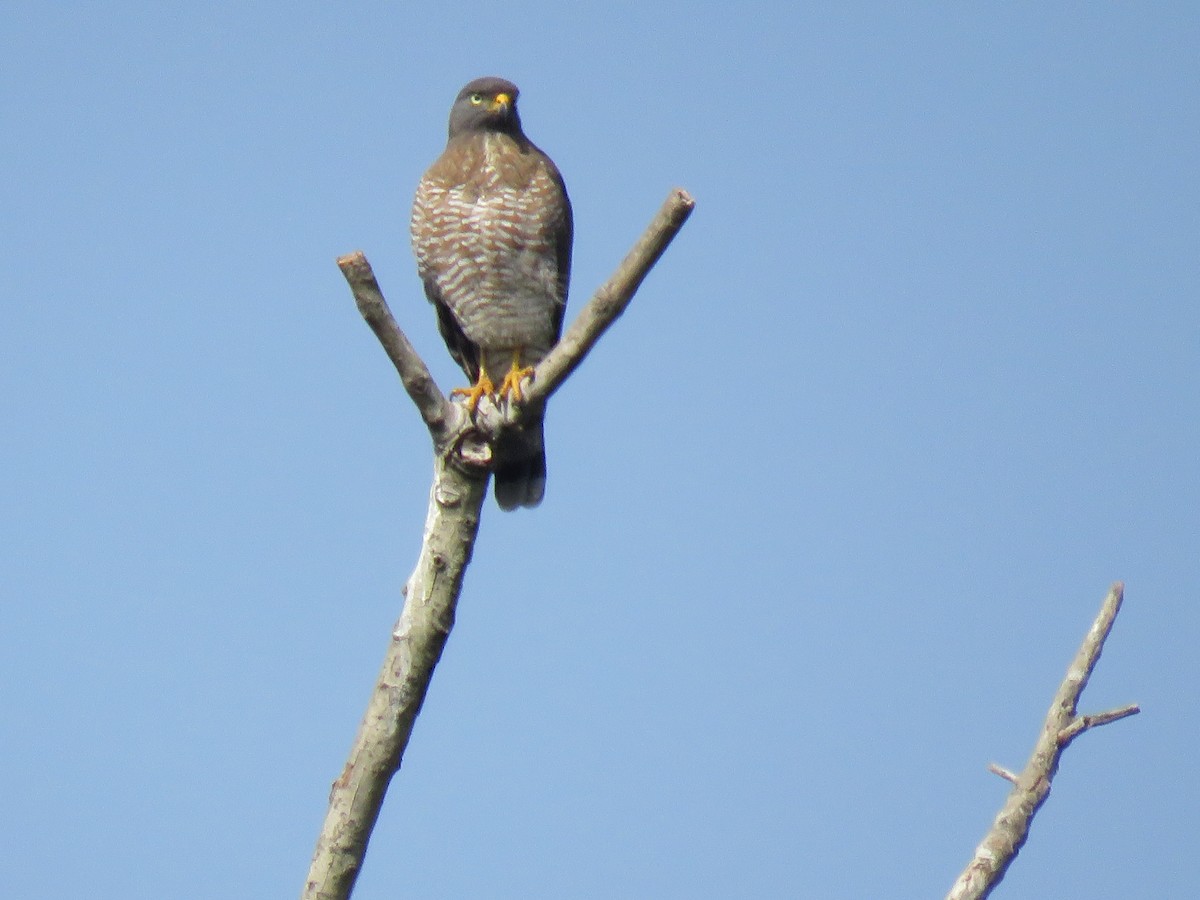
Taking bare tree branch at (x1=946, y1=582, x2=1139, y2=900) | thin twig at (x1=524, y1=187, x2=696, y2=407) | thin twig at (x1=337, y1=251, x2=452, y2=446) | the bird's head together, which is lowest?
bare tree branch at (x1=946, y1=582, x2=1139, y2=900)

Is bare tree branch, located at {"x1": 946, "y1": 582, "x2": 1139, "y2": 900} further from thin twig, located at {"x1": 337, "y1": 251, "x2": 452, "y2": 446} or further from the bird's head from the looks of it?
the bird's head

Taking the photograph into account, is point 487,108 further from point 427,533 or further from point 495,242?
point 427,533

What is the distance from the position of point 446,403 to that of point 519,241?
101 inches

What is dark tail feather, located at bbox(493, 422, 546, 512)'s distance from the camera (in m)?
6.61

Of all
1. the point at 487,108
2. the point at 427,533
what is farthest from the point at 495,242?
the point at 427,533

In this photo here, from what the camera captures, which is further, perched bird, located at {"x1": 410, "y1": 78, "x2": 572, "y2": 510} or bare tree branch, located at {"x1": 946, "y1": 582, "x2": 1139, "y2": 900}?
perched bird, located at {"x1": 410, "y1": 78, "x2": 572, "y2": 510}

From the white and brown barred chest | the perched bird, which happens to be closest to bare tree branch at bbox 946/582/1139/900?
the perched bird

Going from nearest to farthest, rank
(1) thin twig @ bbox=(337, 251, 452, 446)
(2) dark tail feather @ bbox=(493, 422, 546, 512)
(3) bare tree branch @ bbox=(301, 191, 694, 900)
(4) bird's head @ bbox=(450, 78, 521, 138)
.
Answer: (3) bare tree branch @ bbox=(301, 191, 694, 900) → (1) thin twig @ bbox=(337, 251, 452, 446) → (2) dark tail feather @ bbox=(493, 422, 546, 512) → (4) bird's head @ bbox=(450, 78, 521, 138)

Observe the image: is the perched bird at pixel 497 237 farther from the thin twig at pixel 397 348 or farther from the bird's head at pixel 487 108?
the thin twig at pixel 397 348

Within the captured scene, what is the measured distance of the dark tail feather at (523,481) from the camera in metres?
6.61

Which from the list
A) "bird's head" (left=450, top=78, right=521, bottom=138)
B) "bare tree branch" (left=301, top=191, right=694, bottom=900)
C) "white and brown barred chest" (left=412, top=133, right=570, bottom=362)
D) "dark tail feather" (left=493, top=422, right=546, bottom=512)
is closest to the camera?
"bare tree branch" (left=301, top=191, right=694, bottom=900)

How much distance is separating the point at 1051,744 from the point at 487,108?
172 inches

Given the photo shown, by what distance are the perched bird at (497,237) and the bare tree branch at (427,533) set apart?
7.15 ft

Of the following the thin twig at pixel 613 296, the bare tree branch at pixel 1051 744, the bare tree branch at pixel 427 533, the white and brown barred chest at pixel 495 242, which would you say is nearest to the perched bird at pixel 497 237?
the white and brown barred chest at pixel 495 242
